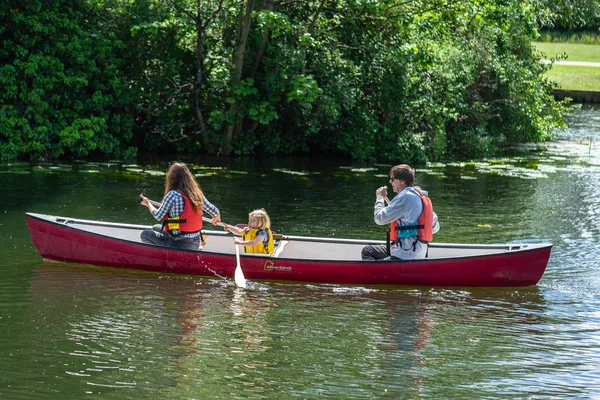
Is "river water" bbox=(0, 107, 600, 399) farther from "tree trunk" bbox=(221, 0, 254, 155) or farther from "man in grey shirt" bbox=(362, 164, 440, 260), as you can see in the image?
Result: "tree trunk" bbox=(221, 0, 254, 155)

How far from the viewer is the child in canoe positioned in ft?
35.7

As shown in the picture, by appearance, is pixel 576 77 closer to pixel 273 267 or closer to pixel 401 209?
pixel 401 209

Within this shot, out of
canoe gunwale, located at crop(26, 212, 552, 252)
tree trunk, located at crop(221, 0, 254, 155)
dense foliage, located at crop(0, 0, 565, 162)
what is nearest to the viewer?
canoe gunwale, located at crop(26, 212, 552, 252)

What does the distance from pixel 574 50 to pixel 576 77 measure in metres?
10.0

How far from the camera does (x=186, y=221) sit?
10.8m

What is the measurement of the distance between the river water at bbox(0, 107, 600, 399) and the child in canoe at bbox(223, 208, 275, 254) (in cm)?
49

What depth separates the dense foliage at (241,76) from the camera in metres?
19.2

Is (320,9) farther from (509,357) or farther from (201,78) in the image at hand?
(509,357)

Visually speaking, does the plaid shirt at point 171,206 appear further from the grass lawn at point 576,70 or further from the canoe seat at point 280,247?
the grass lawn at point 576,70

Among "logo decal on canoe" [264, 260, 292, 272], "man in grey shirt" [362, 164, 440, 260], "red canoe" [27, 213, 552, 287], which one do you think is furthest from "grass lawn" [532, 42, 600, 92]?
"logo decal on canoe" [264, 260, 292, 272]

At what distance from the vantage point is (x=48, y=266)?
36.8ft

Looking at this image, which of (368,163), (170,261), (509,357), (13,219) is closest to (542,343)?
(509,357)

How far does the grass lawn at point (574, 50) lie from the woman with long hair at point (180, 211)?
3611cm

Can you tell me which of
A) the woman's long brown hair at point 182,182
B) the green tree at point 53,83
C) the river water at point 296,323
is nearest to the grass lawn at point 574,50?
the green tree at point 53,83
